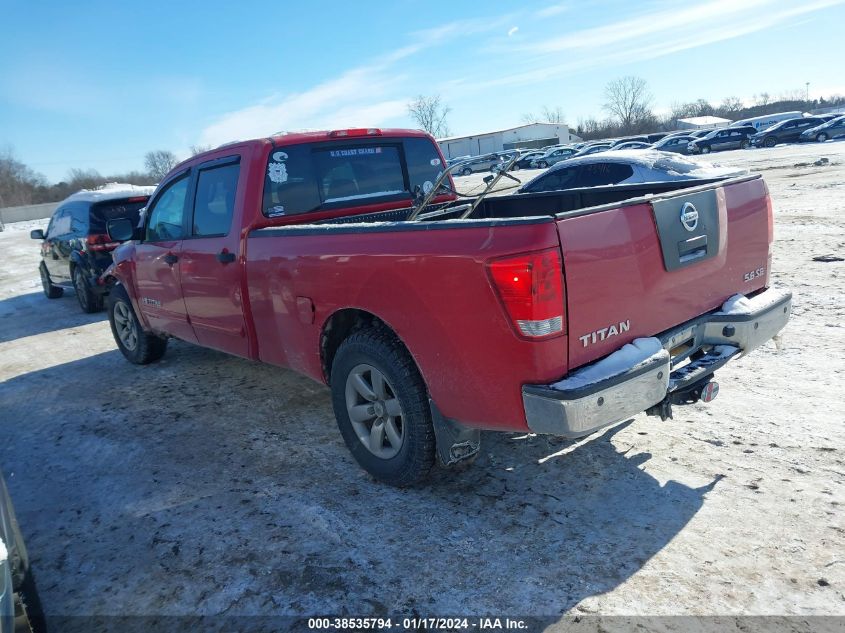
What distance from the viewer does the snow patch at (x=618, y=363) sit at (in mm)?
2633

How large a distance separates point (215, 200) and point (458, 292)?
Result: 2.72 metres

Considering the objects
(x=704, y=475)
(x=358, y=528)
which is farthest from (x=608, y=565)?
(x=358, y=528)

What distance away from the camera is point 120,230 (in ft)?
19.2

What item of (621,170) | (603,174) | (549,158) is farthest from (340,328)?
(549,158)

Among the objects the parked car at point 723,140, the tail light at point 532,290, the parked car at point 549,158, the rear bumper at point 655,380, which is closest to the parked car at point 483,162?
the tail light at point 532,290

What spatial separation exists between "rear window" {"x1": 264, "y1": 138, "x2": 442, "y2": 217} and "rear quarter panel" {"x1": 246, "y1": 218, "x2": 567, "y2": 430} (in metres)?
0.76

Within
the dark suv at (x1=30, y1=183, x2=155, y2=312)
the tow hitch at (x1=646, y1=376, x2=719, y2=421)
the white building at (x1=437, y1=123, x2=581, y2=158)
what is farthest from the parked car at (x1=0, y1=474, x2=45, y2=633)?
the white building at (x1=437, y1=123, x2=581, y2=158)

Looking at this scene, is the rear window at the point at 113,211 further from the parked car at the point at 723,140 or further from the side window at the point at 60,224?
the parked car at the point at 723,140

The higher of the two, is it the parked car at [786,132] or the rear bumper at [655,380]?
the parked car at [786,132]

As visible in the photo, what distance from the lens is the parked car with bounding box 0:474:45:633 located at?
6.72ft

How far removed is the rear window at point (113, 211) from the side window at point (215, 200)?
5.35 meters

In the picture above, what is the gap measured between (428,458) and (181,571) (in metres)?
1.33

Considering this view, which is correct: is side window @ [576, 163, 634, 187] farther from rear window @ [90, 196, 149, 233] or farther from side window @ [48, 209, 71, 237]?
side window @ [48, 209, 71, 237]

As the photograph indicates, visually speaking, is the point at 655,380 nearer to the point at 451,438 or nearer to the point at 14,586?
the point at 451,438
